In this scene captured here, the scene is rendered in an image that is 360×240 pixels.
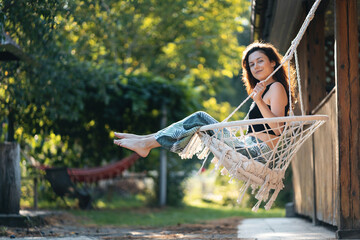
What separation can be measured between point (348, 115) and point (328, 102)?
0.57 m

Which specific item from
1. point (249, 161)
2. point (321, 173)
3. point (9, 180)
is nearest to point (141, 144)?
point (249, 161)

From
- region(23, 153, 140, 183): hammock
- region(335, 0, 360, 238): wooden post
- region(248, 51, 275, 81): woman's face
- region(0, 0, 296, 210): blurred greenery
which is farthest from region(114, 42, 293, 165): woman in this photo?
region(23, 153, 140, 183): hammock

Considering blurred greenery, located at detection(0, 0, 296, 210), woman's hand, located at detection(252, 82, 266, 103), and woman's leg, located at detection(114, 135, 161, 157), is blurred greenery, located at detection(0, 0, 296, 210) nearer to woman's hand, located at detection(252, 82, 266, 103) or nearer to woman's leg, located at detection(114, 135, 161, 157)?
woman's leg, located at detection(114, 135, 161, 157)

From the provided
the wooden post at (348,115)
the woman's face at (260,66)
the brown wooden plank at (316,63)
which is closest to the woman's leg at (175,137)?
the woman's face at (260,66)

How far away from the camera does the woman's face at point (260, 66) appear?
301 cm

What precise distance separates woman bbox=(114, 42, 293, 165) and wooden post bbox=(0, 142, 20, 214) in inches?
67.4

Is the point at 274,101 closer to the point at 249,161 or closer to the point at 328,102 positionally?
the point at 249,161

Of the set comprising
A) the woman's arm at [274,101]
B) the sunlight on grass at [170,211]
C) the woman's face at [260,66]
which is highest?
the woman's face at [260,66]

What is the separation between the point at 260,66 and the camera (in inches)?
118

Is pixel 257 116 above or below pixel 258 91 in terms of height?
below

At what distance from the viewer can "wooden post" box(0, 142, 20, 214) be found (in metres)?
4.29

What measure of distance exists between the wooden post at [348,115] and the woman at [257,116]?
0.33 metres

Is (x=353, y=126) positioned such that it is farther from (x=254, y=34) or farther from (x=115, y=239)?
(x=254, y=34)

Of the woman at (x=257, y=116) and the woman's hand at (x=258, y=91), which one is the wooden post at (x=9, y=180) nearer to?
the woman at (x=257, y=116)
